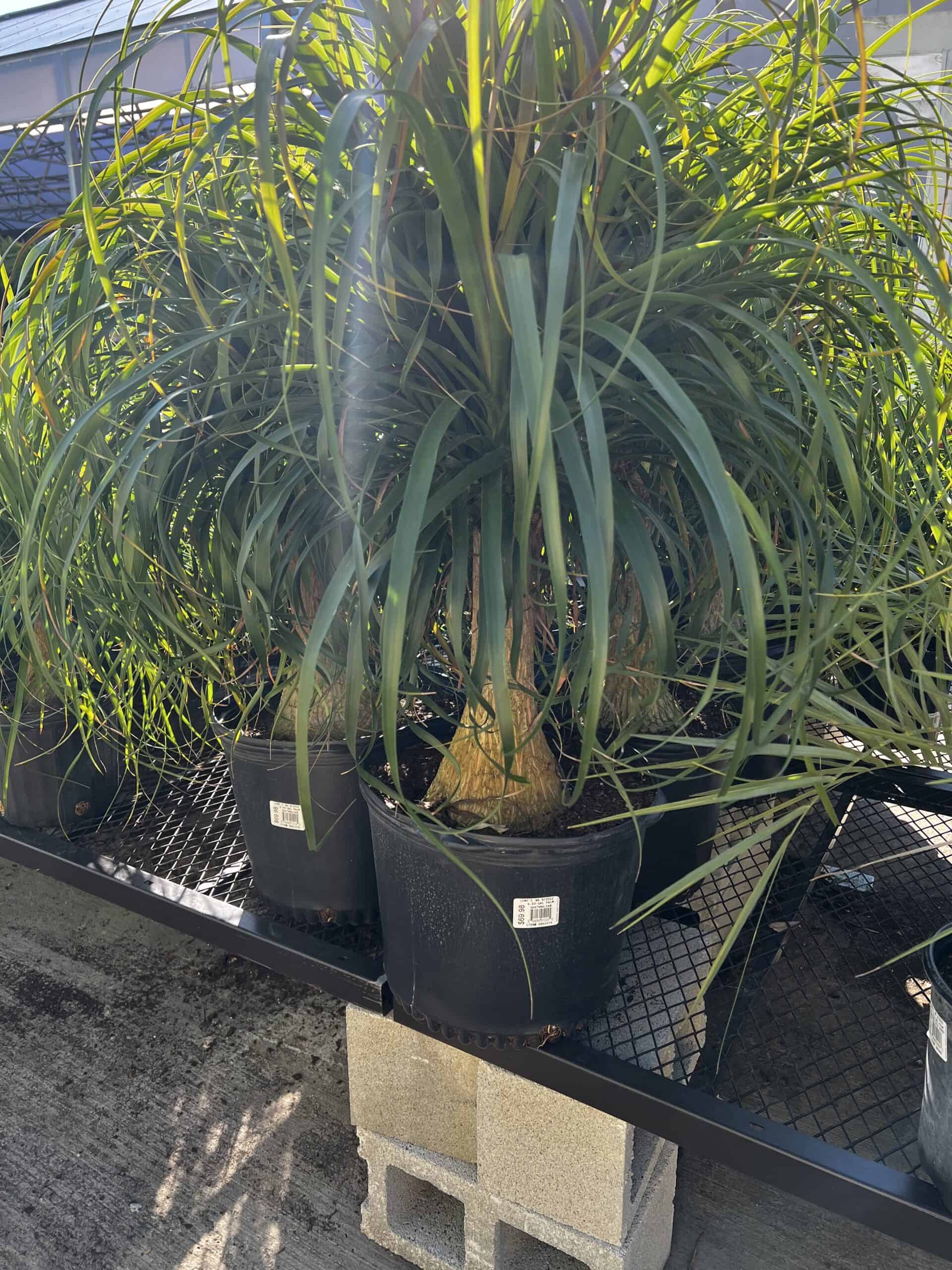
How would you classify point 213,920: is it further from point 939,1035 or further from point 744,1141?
point 939,1035

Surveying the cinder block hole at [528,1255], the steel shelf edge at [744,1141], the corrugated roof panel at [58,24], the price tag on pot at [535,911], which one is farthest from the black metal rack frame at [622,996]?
the corrugated roof panel at [58,24]

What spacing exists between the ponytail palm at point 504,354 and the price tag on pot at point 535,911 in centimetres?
7

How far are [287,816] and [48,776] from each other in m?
0.45

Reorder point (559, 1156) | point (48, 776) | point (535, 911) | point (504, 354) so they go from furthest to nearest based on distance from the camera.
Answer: point (48, 776)
point (559, 1156)
point (535, 911)
point (504, 354)

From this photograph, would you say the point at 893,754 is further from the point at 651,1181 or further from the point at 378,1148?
the point at 378,1148

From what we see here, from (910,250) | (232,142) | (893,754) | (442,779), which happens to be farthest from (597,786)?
(232,142)

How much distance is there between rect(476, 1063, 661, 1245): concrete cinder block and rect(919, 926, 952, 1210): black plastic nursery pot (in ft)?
0.79

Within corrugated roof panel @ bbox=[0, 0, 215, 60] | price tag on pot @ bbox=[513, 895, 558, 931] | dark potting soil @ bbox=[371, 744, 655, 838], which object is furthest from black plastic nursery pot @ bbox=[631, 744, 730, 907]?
corrugated roof panel @ bbox=[0, 0, 215, 60]

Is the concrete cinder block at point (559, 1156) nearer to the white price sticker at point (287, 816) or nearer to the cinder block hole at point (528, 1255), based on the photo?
the cinder block hole at point (528, 1255)

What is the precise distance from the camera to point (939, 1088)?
656 millimetres

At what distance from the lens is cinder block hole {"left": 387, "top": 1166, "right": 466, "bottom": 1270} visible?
94 centimetres

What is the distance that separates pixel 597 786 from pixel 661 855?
28 centimetres

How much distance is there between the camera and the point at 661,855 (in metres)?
1.04

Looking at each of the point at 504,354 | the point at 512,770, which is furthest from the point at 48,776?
the point at 504,354
